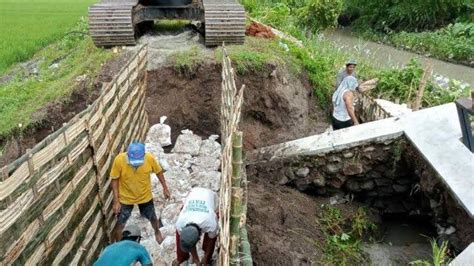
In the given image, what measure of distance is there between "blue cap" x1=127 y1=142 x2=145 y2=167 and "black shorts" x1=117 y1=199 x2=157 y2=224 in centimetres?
52

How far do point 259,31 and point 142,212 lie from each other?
19.0ft

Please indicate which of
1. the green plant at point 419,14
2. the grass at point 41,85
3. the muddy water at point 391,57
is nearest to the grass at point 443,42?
the muddy water at point 391,57

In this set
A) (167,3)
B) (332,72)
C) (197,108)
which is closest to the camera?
(197,108)

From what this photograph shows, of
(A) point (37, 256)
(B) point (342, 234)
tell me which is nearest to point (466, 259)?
(B) point (342, 234)

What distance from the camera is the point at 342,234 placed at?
20.3 feet

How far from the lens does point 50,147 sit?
354cm

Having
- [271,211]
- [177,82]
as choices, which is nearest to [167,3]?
[177,82]

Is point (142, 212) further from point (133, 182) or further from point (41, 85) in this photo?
point (41, 85)

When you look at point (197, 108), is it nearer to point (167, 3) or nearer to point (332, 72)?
point (167, 3)

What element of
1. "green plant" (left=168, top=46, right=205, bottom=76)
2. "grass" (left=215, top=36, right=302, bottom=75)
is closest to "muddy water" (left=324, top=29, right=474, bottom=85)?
"grass" (left=215, top=36, right=302, bottom=75)

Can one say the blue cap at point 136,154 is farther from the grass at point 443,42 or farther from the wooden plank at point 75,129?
the grass at point 443,42

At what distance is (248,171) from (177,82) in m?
2.19

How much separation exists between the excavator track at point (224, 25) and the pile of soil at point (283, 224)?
3299mm

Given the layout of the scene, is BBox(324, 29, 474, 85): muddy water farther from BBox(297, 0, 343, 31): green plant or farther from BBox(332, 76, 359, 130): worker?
BBox(332, 76, 359, 130): worker
